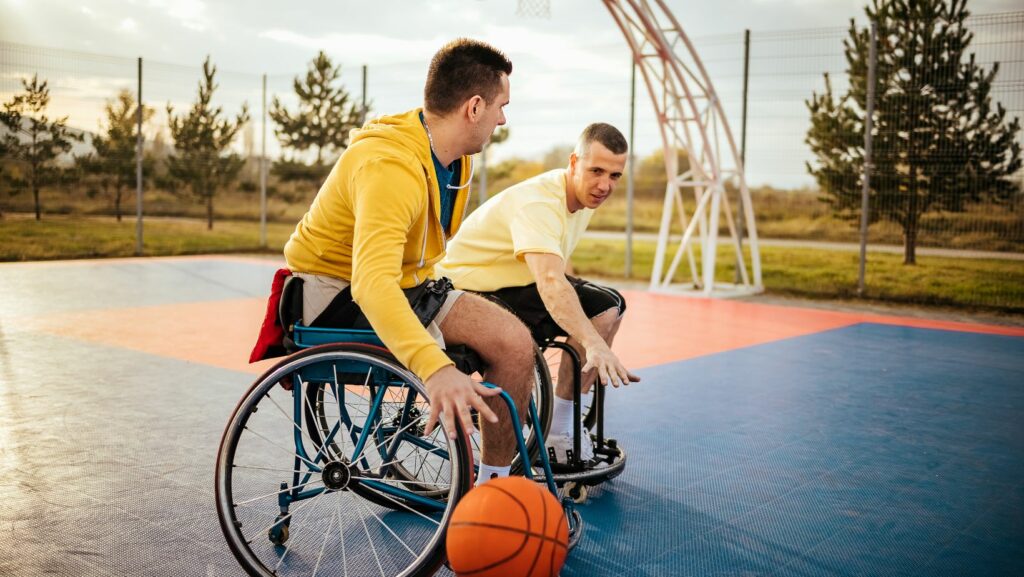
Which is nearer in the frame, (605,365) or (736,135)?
(605,365)

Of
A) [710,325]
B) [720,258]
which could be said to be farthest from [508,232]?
[720,258]

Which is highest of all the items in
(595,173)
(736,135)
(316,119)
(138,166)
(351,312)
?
(316,119)

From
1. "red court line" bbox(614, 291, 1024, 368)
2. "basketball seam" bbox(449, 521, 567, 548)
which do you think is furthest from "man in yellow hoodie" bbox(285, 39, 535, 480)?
"red court line" bbox(614, 291, 1024, 368)

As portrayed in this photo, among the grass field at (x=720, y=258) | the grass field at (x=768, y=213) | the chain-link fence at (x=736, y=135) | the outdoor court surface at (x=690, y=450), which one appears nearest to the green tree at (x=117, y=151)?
the chain-link fence at (x=736, y=135)

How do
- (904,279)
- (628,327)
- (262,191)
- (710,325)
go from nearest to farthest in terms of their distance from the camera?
(628,327), (710,325), (904,279), (262,191)

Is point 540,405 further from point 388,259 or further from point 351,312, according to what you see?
point 388,259

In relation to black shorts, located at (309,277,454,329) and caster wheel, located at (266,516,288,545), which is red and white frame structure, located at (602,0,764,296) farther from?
caster wheel, located at (266,516,288,545)

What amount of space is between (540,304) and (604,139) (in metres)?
0.60

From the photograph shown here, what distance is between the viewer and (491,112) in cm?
218

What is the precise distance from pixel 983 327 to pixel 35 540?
7.26 meters

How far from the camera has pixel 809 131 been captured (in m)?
9.09

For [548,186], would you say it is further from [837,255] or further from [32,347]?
[837,255]

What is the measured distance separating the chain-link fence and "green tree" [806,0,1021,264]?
0.06 feet

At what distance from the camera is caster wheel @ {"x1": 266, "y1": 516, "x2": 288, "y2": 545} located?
2.37 meters
